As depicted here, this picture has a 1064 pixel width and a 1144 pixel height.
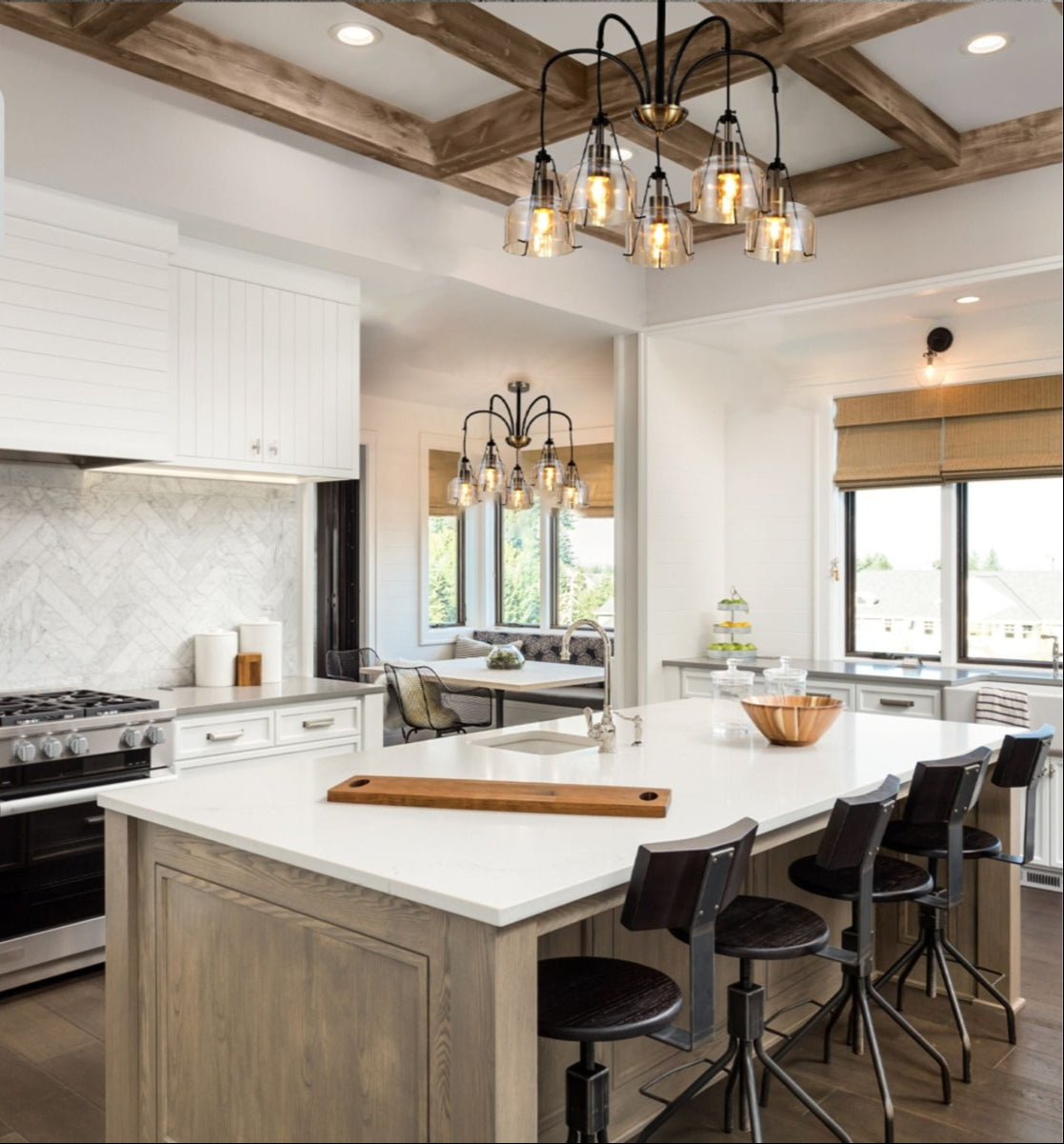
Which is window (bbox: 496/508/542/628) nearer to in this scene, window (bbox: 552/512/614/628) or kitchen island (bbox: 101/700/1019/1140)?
window (bbox: 552/512/614/628)

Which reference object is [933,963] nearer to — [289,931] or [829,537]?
[289,931]

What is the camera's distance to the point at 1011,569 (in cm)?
540

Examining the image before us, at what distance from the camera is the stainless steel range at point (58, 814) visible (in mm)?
3326

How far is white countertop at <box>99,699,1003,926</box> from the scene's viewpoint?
5.75ft

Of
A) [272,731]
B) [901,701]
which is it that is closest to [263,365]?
[272,731]

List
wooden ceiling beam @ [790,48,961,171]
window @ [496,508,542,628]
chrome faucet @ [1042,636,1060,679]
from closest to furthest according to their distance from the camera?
1. wooden ceiling beam @ [790,48,961,171]
2. chrome faucet @ [1042,636,1060,679]
3. window @ [496,508,542,628]

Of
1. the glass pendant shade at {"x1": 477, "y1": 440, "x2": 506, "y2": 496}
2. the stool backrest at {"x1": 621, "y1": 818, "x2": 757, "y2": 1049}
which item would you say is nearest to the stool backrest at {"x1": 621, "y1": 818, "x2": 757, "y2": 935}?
the stool backrest at {"x1": 621, "y1": 818, "x2": 757, "y2": 1049}

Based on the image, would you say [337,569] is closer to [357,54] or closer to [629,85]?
[357,54]

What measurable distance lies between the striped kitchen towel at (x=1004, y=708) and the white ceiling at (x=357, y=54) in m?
3.18

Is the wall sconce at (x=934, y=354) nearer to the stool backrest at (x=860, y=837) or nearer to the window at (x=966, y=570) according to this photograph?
the window at (x=966, y=570)

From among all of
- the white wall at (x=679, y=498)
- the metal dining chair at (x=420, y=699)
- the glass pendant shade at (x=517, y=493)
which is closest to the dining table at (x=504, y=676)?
the metal dining chair at (x=420, y=699)

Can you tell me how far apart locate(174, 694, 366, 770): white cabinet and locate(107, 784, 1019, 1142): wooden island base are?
1570 millimetres

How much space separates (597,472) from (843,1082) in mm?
5856

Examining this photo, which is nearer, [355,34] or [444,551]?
[355,34]
